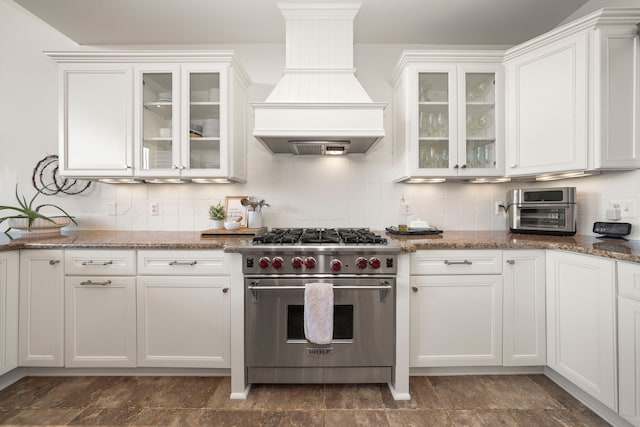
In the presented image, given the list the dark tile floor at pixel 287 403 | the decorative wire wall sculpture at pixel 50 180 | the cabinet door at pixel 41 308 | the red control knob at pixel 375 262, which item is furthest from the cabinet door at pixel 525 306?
the decorative wire wall sculpture at pixel 50 180

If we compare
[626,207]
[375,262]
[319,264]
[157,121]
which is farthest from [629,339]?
[157,121]

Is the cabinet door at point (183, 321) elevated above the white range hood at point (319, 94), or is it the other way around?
the white range hood at point (319, 94)

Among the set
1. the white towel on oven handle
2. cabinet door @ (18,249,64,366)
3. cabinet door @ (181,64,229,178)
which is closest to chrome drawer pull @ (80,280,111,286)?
cabinet door @ (18,249,64,366)

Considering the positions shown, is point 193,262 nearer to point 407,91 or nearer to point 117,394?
point 117,394

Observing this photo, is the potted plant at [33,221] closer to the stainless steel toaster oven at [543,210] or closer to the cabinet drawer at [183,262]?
the cabinet drawer at [183,262]

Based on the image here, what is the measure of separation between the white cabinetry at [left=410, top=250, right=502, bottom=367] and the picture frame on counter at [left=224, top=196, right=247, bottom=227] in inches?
55.9

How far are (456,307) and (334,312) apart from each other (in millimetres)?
798

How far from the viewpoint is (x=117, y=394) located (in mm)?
1838

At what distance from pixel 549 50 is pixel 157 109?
9.35 feet

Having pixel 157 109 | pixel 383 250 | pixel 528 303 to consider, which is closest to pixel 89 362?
pixel 157 109

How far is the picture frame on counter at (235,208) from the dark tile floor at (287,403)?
1.20 meters

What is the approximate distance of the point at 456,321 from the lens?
6.35ft

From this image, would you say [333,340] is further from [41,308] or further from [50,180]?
[50,180]

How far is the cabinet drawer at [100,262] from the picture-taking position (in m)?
1.94
